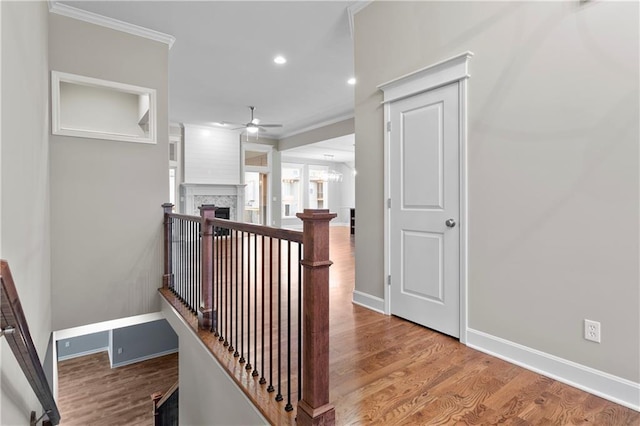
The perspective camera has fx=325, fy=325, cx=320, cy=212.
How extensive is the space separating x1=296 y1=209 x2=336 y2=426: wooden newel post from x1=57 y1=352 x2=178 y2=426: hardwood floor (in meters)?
4.82

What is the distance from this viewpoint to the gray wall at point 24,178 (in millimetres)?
1657

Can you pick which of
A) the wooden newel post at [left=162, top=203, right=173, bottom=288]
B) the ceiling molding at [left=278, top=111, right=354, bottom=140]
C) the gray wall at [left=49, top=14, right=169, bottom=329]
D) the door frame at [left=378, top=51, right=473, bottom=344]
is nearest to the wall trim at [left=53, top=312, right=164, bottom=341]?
the gray wall at [left=49, top=14, right=169, bottom=329]

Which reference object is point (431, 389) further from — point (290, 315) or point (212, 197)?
point (212, 197)

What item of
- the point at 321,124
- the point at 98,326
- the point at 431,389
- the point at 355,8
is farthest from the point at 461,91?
the point at 321,124

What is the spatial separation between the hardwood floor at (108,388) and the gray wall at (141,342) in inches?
7.5

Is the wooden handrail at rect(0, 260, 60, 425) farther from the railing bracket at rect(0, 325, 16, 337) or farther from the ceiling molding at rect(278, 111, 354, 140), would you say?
the ceiling molding at rect(278, 111, 354, 140)

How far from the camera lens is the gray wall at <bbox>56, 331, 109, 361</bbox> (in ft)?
22.9

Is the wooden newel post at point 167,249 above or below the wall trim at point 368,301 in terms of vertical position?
above

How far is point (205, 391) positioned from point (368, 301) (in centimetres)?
162

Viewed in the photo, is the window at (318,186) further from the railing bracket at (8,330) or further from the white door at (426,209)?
the railing bracket at (8,330)

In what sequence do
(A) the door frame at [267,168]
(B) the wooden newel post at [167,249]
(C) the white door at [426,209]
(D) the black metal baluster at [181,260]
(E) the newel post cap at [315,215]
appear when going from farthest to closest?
1. (A) the door frame at [267,168]
2. (B) the wooden newel post at [167,249]
3. (D) the black metal baluster at [181,260]
4. (C) the white door at [426,209]
5. (E) the newel post cap at [315,215]

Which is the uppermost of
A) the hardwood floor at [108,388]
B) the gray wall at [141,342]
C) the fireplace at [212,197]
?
the fireplace at [212,197]

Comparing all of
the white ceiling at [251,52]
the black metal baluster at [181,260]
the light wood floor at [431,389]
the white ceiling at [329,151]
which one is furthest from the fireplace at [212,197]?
the light wood floor at [431,389]

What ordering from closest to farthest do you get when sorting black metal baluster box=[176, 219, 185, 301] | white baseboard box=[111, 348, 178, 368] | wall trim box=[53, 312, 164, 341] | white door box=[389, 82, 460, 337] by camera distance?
white door box=[389, 82, 460, 337], wall trim box=[53, 312, 164, 341], black metal baluster box=[176, 219, 185, 301], white baseboard box=[111, 348, 178, 368]
